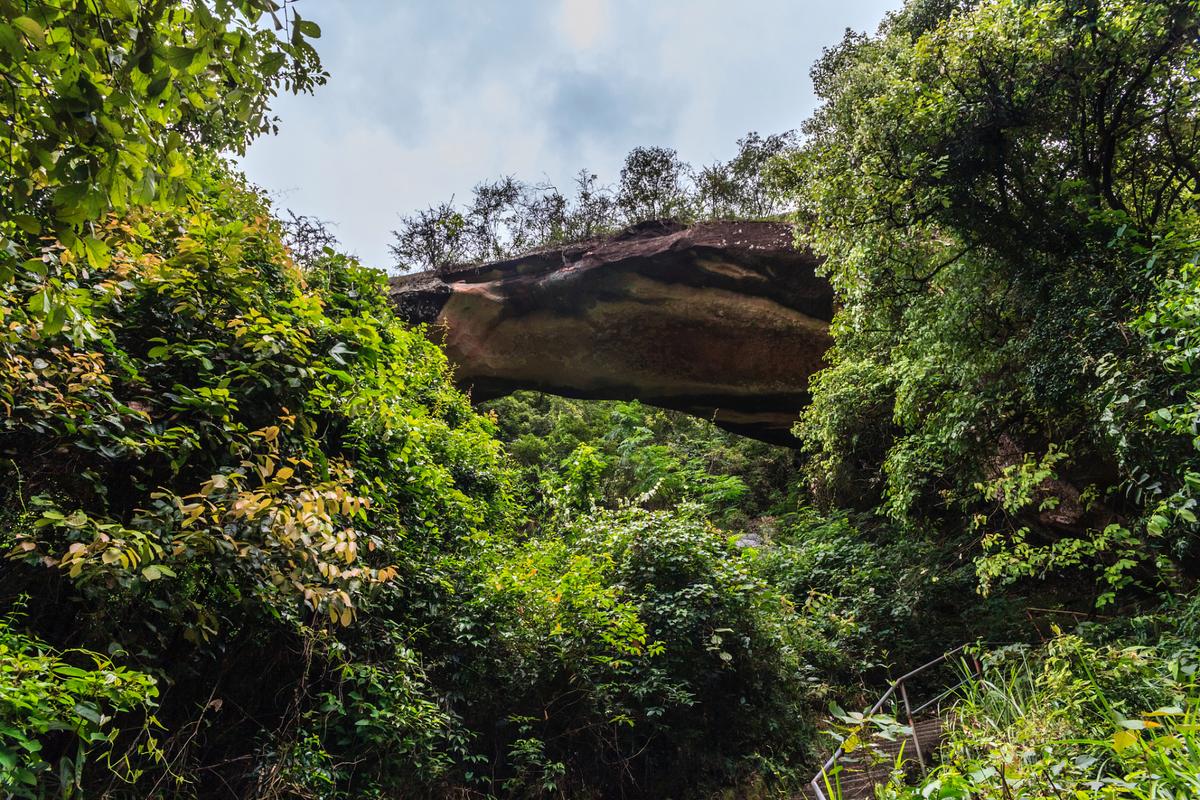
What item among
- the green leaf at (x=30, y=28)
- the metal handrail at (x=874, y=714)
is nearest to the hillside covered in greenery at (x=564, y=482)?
the green leaf at (x=30, y=28)

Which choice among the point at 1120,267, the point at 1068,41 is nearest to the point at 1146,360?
the point at 1120,267

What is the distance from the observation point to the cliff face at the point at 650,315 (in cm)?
1064

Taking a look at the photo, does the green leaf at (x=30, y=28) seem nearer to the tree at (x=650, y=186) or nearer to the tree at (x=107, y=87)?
the tree at (x=107, y=87)

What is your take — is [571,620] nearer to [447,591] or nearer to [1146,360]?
[447,591]

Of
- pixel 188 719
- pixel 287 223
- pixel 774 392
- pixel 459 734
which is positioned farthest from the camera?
pixel 774 392

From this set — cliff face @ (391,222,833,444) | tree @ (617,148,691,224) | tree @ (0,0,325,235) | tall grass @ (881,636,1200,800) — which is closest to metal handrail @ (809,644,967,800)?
tall grass @ (881,636,1200,800)

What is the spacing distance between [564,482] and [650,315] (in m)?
3.62

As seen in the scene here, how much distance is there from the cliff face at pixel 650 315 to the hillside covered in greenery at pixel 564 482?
2395 millimetres

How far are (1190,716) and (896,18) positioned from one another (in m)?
11.5

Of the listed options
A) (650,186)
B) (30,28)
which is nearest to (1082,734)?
(30,28)

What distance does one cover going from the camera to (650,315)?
35.7ft

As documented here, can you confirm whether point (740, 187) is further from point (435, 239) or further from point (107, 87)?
point (107, 87)

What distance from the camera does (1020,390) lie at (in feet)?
18.5

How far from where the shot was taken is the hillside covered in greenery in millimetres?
1832
